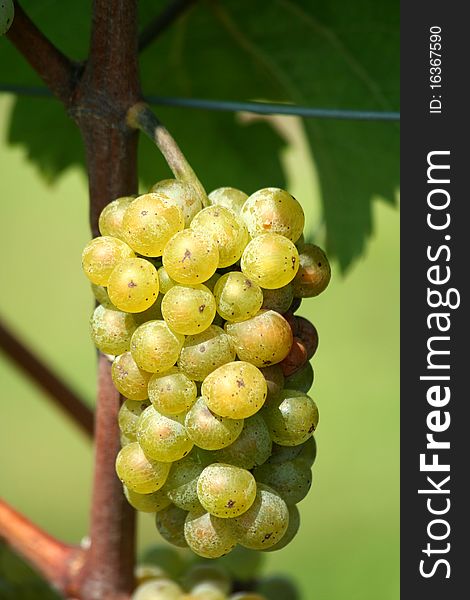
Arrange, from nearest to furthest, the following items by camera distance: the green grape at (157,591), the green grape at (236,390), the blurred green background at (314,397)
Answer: the green grape at (236,390) < the green grape at (157,591) < the blurred green background at (314,397)

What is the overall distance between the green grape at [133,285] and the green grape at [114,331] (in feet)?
0.07

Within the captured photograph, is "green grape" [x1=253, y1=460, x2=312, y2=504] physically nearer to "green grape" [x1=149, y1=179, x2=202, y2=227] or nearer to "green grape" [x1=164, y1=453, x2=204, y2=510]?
"green grape" [x1=164, y1=453, x2=204, y2=510]

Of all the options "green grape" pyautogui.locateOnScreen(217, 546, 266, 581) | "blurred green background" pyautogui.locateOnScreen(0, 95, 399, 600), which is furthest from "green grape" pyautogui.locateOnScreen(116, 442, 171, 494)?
"blurred green background" pyautogui.locateOnScreen(0, 95, 399, 600)

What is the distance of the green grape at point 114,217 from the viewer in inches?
22.9

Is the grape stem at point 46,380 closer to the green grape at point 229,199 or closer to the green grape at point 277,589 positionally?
the green grape at point 277,589

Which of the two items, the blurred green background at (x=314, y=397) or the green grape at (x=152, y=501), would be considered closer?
the green grape at (x=152, y=501)

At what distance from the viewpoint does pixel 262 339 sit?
1.80ft

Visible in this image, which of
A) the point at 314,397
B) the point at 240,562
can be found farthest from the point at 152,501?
the point at 314,397

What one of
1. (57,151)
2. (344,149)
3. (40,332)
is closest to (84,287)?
(40,332)

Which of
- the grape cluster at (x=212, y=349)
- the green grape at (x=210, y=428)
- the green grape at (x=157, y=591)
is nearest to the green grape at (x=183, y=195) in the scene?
the grape cluster at (x=212, y=349)

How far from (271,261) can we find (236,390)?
0.23ft

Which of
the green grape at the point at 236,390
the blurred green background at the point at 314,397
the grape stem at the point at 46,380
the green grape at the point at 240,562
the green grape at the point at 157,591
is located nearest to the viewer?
the green grape at the point at 236,390

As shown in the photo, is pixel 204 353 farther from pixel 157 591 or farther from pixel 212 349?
pixel 157 591

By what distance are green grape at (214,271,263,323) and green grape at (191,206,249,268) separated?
0.04 ft
